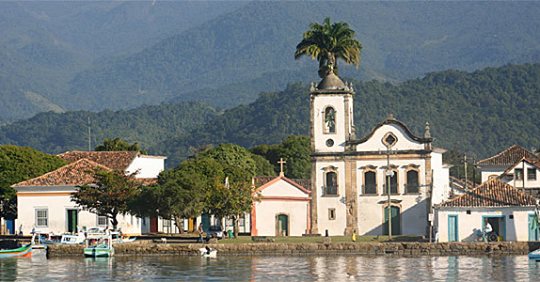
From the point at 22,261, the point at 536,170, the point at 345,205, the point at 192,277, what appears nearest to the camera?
the point at 192,277

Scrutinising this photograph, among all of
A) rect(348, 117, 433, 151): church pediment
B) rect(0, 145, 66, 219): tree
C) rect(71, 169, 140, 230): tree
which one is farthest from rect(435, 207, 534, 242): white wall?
rect(0, 145, 66, 219): tree

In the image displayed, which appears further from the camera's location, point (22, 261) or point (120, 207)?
point (120, 207)

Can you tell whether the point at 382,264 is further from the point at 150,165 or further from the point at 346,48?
the point at 150,165

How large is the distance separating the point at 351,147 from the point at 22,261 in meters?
23.5

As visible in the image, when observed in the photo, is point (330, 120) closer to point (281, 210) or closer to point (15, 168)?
point (281, 210)

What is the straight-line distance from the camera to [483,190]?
7100 cm

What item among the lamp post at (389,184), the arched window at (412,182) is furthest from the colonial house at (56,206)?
the arched window at (412,182)

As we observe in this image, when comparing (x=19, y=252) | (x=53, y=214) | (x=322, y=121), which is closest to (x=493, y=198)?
(x=322, y=121)

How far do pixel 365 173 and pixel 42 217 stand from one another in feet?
73.3

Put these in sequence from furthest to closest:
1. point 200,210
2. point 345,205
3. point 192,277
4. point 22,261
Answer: point 345,205, point 200,210, point 22,261, point 192,277

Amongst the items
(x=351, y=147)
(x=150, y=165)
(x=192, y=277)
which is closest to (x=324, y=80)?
(x=351, y=147)

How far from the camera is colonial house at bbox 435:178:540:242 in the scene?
6925cm

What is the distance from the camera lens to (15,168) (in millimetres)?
89812

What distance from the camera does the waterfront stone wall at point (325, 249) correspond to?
66.2m
